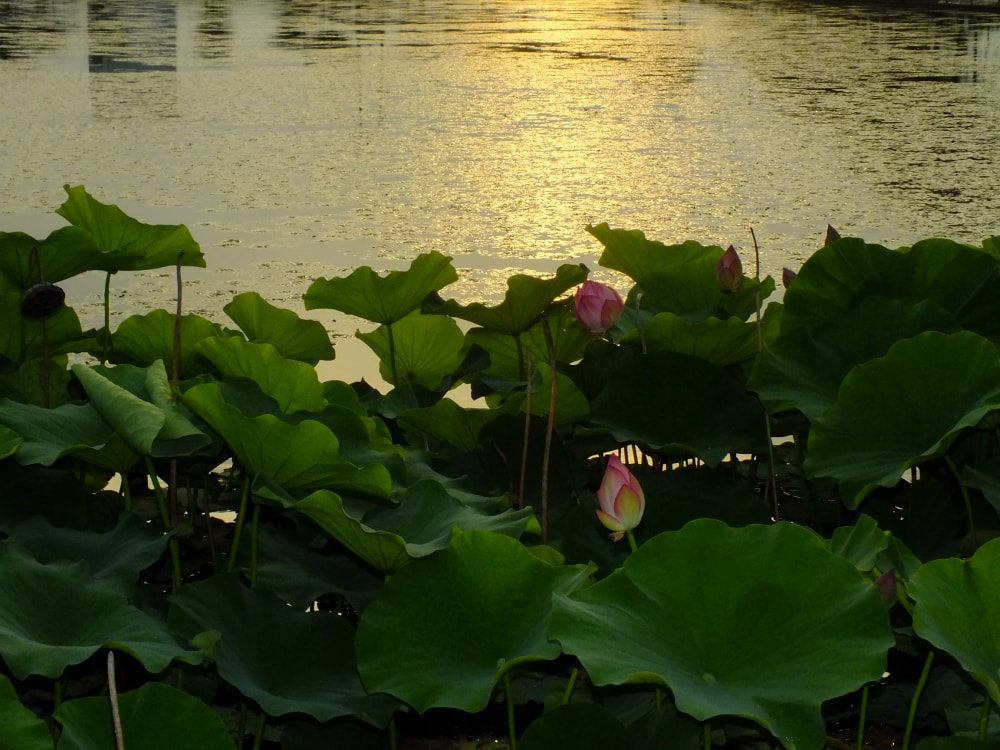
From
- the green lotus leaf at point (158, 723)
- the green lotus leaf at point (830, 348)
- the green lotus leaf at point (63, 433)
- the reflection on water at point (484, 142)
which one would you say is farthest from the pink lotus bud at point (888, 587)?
the reflection on water at point (484, 142)

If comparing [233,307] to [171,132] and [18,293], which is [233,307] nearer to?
[18,293]

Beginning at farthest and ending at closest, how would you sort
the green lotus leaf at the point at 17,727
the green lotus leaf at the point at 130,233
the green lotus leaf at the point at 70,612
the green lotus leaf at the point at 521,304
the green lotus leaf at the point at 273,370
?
the green lotus leaf at the point at 130,233 < the green lotus leaf at the point at 521,304 < the green lotus leaf at the point at 273,370 < the green lotus leaf at the point at 70,612 < the green lotus leaf at the point at 17,727

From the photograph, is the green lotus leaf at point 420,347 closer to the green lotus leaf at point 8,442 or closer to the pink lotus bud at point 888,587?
the green lotus leaf at point 8,442

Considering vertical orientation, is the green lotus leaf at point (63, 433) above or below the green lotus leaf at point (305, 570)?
above

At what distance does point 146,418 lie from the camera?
892mm

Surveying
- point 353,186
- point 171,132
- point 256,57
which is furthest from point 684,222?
point 256,57

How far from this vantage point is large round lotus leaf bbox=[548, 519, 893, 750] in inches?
28.2

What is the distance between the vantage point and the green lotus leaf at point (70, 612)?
0.79 m

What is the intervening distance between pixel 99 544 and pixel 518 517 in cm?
30

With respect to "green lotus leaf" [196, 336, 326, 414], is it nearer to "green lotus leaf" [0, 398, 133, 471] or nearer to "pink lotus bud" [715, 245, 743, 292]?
"green lotus leaf" [0, 398, 133, 471]

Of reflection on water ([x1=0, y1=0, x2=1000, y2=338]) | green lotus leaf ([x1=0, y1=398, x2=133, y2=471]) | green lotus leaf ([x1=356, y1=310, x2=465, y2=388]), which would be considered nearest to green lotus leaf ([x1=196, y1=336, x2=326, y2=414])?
green lotus leaf ([x1=0, y1=398, x2=133, y2=471])

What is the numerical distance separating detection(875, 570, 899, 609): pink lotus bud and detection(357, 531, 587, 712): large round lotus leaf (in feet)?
0.58

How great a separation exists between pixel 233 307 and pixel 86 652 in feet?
1.74

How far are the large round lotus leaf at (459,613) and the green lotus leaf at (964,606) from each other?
20 centimetres
